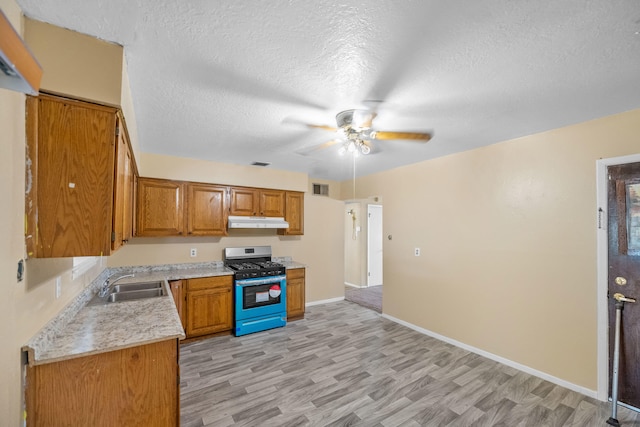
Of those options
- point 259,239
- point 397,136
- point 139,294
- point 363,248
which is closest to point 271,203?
point 259,239

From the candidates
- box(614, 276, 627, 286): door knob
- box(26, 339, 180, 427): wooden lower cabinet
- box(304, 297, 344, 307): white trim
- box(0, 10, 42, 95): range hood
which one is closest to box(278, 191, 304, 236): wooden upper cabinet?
box(304, 297, 344, 307): white trim

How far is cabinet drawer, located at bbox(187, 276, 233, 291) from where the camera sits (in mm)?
3498

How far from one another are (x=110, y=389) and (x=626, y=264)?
3.86 m

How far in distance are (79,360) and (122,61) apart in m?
1.64

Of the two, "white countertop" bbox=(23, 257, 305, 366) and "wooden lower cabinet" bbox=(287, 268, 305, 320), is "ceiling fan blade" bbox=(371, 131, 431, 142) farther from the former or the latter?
"wooden lower cabinet" bbox=(287, 268, 305, 320)

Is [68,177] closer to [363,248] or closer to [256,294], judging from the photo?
[256,294]

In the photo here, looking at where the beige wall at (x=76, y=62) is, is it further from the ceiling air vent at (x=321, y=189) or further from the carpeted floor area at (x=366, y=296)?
the carpeted floor area at (x=366, y=296)

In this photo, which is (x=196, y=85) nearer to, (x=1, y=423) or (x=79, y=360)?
(x=79, y=360)

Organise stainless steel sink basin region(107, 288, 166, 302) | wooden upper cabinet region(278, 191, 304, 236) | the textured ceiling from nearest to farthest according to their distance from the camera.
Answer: the textured ceiling
stainless steel sink basin region(107, 288, 166, 302)
wooden upper cabinet region(278, 191, 304, 236)

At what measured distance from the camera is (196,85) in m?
1.90

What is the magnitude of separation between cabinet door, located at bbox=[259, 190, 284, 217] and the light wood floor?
189 centimetres

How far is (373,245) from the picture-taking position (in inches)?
270

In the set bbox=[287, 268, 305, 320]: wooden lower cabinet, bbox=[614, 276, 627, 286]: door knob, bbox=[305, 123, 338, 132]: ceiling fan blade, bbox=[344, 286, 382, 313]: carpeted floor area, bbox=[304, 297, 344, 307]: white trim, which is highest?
bbox=[305, 123, 338, 132]: ceiling fan blade

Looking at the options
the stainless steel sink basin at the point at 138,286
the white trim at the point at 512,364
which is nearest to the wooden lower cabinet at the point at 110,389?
the stainless steel sink basin at the point at 138,286
